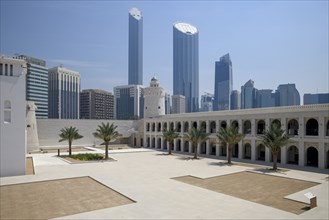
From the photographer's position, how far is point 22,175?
24.0 metres

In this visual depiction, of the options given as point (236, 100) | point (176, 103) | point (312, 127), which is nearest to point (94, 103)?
point (176, 103)

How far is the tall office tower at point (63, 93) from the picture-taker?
5098 inches

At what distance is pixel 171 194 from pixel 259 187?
7.31 metres

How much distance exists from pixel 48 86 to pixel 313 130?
12603cm

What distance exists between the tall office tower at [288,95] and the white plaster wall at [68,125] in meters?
81.6

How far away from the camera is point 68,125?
53.6 metres

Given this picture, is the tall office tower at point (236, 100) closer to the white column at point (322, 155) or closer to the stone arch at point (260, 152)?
the stone arch at point (260, 152)

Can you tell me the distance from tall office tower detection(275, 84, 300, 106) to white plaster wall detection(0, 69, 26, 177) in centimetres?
11038

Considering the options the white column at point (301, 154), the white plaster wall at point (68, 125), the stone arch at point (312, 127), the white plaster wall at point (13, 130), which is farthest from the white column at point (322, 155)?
the white plaster wall at point (68, 125)

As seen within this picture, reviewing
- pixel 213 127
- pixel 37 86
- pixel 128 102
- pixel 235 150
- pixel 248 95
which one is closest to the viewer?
pixel 235 150

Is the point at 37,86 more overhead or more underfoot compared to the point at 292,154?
more overhead

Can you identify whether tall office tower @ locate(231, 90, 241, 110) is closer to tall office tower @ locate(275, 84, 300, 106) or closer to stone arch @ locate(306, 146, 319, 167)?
tall office tower @ locate(275, 84, 300, 106)

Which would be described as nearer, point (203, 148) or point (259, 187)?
point (259, 187)

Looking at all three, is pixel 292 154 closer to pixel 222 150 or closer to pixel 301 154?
pixel 301 154
